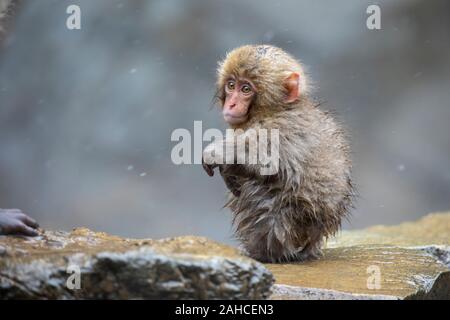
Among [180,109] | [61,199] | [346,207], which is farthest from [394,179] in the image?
[346,207]

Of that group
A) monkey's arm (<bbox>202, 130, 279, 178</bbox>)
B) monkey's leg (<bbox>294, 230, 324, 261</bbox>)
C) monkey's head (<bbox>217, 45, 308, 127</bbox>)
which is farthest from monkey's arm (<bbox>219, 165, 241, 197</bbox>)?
monkey's leg (<bbox>294, 230, 324, 261</bbox>)

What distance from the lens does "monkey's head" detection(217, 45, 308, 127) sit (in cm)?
527

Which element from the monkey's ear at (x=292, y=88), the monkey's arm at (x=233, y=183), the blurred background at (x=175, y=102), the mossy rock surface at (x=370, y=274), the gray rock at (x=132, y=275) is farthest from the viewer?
the blurred background at (x=175, y=102)

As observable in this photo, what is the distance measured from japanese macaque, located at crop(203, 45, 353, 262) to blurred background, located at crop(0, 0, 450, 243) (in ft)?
21.4

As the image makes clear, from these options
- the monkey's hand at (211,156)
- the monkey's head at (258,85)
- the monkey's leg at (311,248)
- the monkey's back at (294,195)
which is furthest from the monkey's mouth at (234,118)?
the monkey's leg at (311,248)

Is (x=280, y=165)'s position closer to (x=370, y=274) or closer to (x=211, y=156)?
(x=211, y=156)

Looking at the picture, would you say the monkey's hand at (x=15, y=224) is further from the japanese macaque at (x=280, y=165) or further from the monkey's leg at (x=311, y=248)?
the monkey's leg at (x=311, y=248)

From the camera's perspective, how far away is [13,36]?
11.2 m

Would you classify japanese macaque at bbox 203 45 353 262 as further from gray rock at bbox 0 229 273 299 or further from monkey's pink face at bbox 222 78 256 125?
gray rock at bbox 0 229 273 299

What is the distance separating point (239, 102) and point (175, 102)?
22.8ft

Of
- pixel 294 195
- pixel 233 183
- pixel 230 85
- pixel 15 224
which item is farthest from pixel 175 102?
pixel 15 224

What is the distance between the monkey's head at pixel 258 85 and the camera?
5.27 meters

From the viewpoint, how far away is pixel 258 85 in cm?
528
